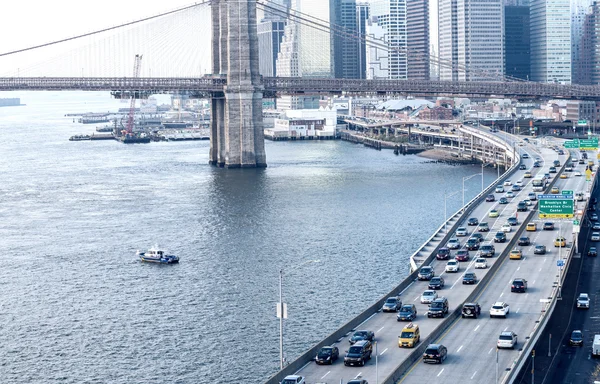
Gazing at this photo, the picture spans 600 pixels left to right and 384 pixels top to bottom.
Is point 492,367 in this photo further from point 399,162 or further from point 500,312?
point 399,162

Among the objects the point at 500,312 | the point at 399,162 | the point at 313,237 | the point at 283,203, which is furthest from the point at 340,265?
the point at 399,162

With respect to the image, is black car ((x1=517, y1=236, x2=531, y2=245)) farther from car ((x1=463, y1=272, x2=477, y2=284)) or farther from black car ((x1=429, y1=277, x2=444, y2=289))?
black car ((x1=429, y1=277, x2=444, y2=289))

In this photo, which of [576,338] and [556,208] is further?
[556,208]

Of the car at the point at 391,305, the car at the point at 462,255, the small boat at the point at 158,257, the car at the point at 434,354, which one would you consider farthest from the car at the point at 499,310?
the small boat at the point at 158,257

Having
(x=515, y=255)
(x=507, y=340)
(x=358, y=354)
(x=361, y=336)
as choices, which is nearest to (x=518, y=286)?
(x=515, y=255)

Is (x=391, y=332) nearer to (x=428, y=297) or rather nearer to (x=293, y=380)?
(x=428, y=297)

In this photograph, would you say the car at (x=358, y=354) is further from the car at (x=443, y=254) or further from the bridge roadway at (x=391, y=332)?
the car at (x=443, y=254)
